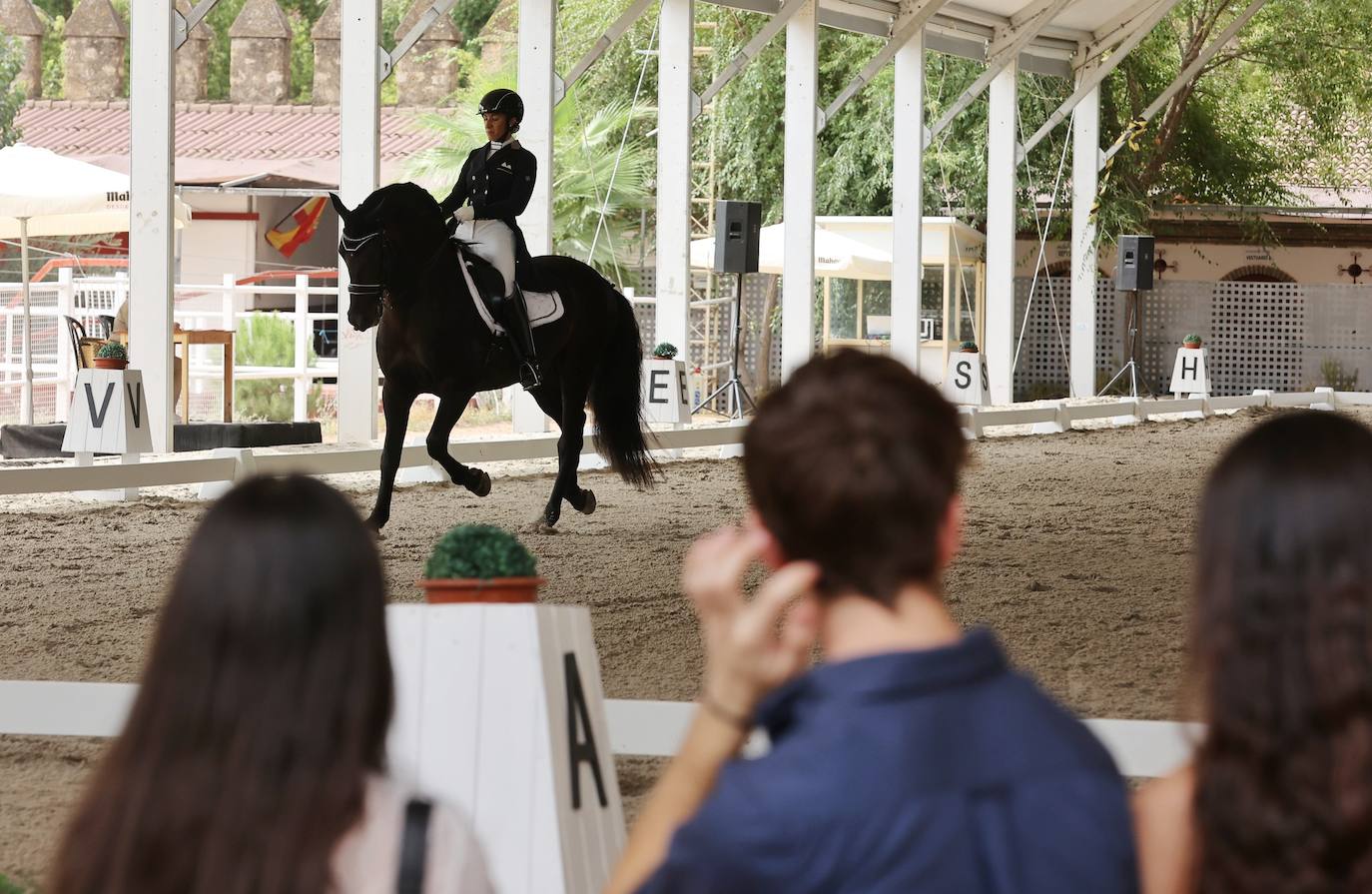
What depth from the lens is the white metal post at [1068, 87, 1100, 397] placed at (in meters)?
17.1

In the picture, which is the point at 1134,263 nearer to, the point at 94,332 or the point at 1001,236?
the point at 1001,236

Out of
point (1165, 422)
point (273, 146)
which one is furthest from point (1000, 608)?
point (273, 146)

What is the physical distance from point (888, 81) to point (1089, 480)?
10.2 m

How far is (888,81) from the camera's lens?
63.4 feet

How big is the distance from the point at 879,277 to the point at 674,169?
20.2 feet

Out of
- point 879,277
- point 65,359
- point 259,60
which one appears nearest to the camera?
Answer: point 65,359

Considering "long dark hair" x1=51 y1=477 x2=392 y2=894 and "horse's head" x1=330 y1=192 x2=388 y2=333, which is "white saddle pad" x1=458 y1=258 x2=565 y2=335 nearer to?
"horse's head" x1=330 y1=192 x2=388 y2=333

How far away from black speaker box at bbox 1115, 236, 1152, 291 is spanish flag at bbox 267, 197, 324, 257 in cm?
864

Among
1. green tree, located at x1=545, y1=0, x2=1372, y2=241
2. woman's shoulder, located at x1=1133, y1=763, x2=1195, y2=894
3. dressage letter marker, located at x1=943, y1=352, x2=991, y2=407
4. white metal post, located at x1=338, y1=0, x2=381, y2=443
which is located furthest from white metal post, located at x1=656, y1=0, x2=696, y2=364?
woman's shoulder, located at x1=1133, y1=763, x2=1195, y2=894

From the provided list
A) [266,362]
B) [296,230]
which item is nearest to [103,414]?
[266,362]

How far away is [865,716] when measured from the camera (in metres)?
1.15

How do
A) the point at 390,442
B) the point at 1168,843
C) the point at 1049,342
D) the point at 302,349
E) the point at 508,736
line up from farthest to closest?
the point at 1049,342
the point at 302,349
the point at 390,442
the point at 508,736
the point at 1168,843

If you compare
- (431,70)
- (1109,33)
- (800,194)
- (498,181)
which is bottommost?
(498,181)

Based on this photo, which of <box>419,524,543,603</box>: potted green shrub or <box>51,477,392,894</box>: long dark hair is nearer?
<box>51,477,392,894</box>: long dark hair
